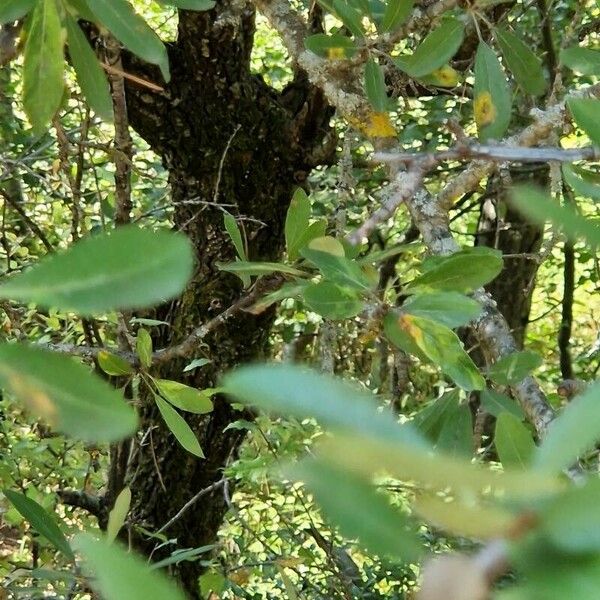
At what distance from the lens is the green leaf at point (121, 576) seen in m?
0.15

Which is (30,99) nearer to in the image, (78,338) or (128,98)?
(128,98)

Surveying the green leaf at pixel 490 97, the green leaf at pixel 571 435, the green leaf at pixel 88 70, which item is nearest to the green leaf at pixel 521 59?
the green leaf at pixel 490 97

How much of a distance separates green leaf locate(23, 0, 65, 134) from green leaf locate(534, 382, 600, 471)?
386mm

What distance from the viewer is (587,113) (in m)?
0.37

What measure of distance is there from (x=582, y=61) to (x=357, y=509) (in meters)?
0.55

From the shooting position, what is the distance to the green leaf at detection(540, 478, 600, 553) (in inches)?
5.6

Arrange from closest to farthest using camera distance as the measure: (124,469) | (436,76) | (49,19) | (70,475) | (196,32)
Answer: (49,19)
(436,76)
(196,32)
(124,469)
(70,475)

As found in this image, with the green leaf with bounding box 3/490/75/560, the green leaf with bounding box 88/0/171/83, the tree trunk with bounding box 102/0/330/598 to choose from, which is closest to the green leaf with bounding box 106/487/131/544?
the green leaf with bounding box 3/490/75/560

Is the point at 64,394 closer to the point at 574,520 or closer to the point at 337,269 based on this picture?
the point at 574,520

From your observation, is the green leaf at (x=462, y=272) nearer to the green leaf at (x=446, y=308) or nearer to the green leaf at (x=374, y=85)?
the green leaf at (x=446, y=308)

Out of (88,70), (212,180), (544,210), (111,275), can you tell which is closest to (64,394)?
(111,275)

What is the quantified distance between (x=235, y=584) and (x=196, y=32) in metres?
0.90

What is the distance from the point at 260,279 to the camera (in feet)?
2.22

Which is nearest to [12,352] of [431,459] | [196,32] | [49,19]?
[431,459]
